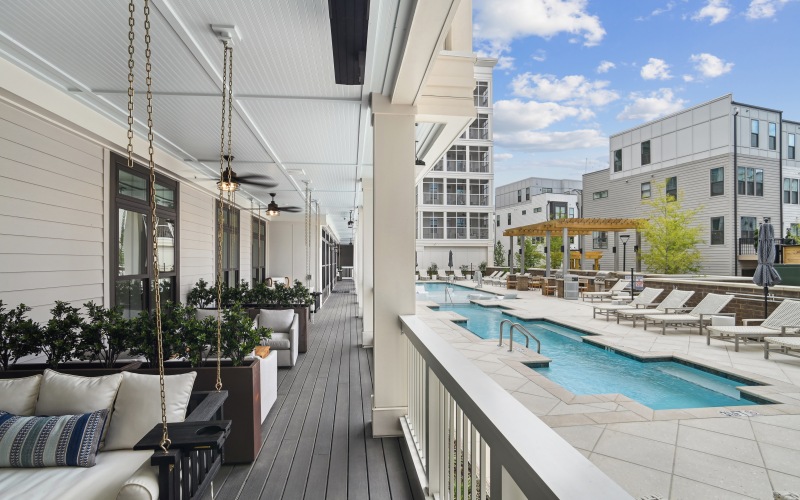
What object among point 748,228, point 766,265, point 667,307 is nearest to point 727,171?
point 748,228

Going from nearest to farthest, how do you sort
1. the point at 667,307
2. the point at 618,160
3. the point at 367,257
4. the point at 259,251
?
1. the point at 367,257
2. the point at 667,307
3. the point at 259,251
4. the point at 618,160

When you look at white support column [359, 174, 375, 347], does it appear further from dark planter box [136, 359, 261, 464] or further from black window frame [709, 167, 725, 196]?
black window frame [709, 167, 725, 196]

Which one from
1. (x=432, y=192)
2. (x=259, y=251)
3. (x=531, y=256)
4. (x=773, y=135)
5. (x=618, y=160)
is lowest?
(x=531, y=256)

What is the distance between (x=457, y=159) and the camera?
29734 millimetres

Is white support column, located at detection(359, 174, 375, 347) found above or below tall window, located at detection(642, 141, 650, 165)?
below

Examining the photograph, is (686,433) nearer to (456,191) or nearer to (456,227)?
(456,227)

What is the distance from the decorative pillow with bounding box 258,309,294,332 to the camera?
5969 mm

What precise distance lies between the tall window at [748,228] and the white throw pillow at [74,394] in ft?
73.2

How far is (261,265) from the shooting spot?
1212 cm

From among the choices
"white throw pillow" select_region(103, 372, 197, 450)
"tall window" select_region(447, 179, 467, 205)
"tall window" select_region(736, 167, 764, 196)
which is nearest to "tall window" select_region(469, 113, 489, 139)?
"tall window" select_region(447, 179, 467, 205)

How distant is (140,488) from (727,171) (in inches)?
890

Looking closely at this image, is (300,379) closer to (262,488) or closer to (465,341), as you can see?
(262,488)

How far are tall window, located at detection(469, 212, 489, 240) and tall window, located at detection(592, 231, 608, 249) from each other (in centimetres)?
764

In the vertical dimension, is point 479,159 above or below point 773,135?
above
